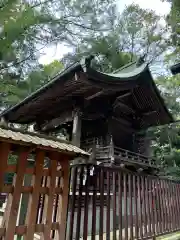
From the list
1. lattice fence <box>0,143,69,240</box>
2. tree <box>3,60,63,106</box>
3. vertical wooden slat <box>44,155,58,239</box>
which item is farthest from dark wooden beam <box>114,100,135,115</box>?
vertical wooden slat <box>44,155,58,239</box>

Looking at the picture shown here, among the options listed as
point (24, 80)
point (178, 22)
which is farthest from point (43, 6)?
point (178, 22)

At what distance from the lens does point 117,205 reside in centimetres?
402

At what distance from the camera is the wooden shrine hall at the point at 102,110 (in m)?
6.87

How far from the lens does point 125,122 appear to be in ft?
34.7

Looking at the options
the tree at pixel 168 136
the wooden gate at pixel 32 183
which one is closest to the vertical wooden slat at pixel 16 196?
the wooden gate at pixel 32 183

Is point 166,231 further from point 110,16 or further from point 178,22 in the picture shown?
point 110,16

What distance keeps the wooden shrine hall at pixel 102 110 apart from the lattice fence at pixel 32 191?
3260mm

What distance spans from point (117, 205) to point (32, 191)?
73.0 inches

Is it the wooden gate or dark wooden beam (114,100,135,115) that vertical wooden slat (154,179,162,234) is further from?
dark wooden beam (114,100,135,115)

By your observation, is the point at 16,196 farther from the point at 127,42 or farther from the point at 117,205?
the point at 127,42

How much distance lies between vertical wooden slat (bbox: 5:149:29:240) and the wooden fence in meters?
1.06

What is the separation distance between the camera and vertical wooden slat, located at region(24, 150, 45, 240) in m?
2.72

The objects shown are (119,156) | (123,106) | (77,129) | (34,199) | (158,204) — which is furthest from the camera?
(123,106)

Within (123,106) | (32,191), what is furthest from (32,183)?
(123,106)
